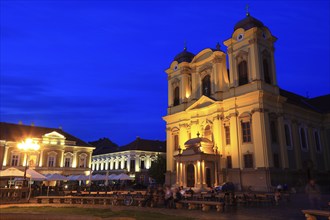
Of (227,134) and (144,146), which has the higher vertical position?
(144,146)

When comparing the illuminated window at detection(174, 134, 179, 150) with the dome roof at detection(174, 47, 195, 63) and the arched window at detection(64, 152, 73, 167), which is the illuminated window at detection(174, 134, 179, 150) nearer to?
the dome roof at detection(174, 47, 195, 63)

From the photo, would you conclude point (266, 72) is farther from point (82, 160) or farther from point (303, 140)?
point (82, 160)

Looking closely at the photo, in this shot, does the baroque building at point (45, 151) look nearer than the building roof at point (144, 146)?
Yes

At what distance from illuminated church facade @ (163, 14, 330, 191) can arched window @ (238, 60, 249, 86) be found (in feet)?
0.37

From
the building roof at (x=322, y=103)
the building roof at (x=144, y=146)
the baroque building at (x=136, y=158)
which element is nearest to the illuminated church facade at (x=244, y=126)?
the building roof at (x=322, y=103)

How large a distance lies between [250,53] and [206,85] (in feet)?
23.8

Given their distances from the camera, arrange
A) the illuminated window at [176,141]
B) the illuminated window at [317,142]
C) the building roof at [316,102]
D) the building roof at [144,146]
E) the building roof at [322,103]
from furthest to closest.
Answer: the building roof at [144,146] < the building roof at [322,103] < the building roof at [316,102] < the illuminated window at [176,141] < the illuminated window at [317,142]

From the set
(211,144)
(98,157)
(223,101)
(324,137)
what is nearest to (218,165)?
(211,144)

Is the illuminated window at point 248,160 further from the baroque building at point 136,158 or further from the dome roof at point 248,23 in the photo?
the baroque building at point 136,158

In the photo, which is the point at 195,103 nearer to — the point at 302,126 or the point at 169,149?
the point at 169,149

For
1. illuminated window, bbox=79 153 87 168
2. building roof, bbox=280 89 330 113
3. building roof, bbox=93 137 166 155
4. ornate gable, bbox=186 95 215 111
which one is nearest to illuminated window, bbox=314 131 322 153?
building roof, bbox=280 89 330 113

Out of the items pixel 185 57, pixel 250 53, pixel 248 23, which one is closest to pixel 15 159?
pixel 185 57

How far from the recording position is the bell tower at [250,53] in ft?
105

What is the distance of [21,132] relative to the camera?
52594mm
